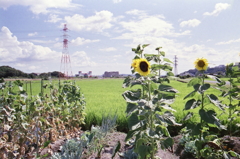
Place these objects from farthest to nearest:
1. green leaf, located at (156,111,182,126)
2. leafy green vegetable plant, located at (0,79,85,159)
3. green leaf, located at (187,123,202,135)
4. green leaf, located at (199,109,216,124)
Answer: leafy green vegetable plant, located at (0,79,85,159)
green leaf, located at (187,123,202,135)
green leaf, located at (199,109,216,124)
green leaf, located at (156,111,182,126)

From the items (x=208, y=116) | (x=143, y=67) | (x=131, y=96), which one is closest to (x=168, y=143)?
(x=208, y=116)

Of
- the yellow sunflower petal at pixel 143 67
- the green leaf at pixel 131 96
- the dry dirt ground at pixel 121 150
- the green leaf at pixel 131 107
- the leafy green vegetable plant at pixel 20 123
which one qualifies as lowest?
the dry dirt ground at pixel 121 150

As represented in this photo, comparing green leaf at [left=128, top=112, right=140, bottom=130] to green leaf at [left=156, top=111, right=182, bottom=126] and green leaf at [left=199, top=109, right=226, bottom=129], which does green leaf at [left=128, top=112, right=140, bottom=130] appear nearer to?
green leaf at [left=156, top=111, right=182, bottom=126]

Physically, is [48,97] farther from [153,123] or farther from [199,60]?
[199,60]

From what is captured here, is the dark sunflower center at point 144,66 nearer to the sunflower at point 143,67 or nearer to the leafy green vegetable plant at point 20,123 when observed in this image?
the sunflower at point 143,67

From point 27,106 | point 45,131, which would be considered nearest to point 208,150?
point 45,131

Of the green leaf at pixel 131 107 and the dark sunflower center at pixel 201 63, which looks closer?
the green leaf at pixel 131 107

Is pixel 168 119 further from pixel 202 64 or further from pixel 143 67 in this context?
pixel 202 64

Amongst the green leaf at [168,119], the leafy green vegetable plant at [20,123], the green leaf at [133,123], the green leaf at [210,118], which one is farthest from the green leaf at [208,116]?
the leafy green vegetable plant at [20,123]

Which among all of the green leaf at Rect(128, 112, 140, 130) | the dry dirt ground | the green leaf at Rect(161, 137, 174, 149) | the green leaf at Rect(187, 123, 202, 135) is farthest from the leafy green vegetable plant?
the green leaf at Rect(187, 123, 202, 135)

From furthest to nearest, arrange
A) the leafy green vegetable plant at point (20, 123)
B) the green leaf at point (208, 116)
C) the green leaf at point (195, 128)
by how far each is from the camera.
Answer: the leafy green vegetable plant at point (20, 123), the green leaf at point (195, 128), the green leaf at point (208, 116)

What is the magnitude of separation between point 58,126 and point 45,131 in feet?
1.88

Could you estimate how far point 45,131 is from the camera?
13.2 ft

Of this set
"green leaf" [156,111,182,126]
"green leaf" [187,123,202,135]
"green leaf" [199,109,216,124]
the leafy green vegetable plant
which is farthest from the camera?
the leafy green vegetable plant
